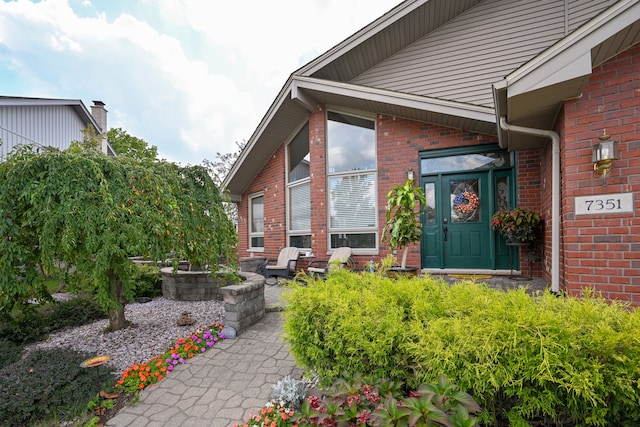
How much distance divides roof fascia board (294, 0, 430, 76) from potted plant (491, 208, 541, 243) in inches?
169

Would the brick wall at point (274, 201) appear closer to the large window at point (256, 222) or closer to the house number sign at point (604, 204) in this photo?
the large window at point (256, 222)

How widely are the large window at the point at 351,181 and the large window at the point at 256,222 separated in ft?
11.8

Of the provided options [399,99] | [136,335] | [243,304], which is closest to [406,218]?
[399,99]

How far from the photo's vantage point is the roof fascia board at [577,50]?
275cm

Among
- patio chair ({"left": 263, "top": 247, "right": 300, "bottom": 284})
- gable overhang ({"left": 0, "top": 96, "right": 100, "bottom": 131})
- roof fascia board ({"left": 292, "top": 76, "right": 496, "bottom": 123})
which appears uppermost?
gable overhang ({"left": 0, "top": 96, "right": 100, "bottom": 131})

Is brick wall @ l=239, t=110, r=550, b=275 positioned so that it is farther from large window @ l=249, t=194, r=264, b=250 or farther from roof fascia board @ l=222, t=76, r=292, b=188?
large window @ l=249, t=194, r=264, b=250

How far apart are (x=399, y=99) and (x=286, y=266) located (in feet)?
14.2

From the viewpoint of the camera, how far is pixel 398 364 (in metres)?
1.66

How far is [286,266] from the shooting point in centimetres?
700

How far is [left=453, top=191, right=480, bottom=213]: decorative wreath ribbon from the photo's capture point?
5.69 meters

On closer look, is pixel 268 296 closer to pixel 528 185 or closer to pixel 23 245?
pixel 23 245

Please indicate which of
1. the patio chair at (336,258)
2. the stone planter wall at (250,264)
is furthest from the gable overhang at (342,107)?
the patio chair at (336,258)

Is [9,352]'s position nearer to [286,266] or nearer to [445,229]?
[286,266]

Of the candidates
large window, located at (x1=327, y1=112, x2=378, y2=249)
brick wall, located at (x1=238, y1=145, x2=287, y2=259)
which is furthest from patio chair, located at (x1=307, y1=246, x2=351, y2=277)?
brick wall, located at (x1=238, y1=145, x2=287, y2=259)
